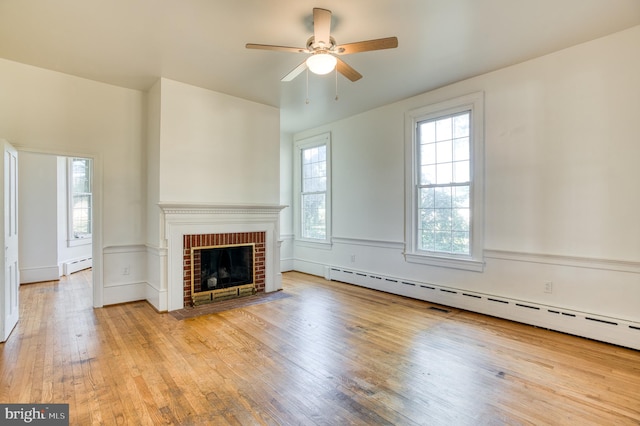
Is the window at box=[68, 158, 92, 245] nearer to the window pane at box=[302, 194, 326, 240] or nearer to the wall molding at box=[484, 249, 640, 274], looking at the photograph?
the window pane at box=[302, 194, 326, 240]

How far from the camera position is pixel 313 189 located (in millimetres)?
6391

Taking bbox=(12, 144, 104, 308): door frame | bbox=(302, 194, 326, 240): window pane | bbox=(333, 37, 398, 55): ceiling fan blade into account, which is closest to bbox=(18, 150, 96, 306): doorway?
bbox=(12, 144, 104, 308): door frame

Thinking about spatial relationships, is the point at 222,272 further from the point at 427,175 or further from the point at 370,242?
the point at 427,175

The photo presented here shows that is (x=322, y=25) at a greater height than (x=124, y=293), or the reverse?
(x=322, y=25)

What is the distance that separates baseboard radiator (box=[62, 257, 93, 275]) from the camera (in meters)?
6.03

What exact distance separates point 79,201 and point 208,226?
13.9 feet

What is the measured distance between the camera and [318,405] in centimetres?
211

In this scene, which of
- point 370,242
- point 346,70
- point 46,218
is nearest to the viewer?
point 346,70

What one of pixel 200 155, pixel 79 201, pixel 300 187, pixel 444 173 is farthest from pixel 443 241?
pixel 79 201

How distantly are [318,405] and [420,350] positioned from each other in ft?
4.09

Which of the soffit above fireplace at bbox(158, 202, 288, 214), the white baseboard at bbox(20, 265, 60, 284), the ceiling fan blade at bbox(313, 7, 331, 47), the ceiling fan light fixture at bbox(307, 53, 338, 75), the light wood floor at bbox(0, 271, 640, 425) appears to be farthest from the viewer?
the white baseboard at bbox(20, 265, 60, 284)

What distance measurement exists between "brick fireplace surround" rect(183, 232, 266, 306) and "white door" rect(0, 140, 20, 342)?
5.60 feet

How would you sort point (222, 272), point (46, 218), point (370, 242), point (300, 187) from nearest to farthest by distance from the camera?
point (222, 272) < point (370, 242) < point (46, 218) < point (300, 187)

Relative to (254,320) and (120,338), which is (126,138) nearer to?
(120,338)
